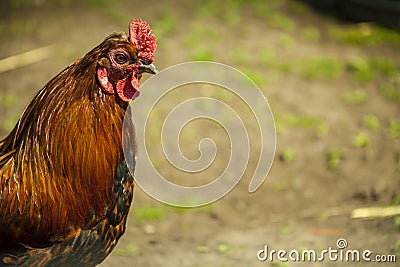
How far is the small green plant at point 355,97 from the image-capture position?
6.62 meters

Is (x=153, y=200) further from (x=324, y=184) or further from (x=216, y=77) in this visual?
(x=216, y=77)

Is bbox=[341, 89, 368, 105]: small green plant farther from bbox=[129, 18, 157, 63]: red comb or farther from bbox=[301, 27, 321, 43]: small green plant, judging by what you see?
bbox=[129, 18, 157, 63]: red comb

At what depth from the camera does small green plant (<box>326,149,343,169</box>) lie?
5.77m

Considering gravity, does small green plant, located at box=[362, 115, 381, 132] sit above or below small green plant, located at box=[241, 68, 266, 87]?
below

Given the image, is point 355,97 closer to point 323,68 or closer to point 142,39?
point 323,68

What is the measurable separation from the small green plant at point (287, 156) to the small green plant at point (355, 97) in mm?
1064

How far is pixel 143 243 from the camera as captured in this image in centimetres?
484

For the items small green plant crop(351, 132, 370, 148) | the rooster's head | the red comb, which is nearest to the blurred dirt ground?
small green plant crop(351, 132, 370, 148)

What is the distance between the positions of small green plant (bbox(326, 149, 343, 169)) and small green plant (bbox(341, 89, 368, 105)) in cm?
86

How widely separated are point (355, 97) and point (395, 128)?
63 cm

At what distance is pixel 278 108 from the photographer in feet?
21.2

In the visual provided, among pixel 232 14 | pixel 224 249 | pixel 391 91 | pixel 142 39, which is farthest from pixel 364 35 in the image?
pixel 142 39

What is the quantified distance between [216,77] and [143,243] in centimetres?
245

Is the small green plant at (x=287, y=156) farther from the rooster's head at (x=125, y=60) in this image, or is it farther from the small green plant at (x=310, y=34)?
the rooster's head at (x=125, y=60)
